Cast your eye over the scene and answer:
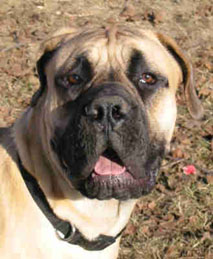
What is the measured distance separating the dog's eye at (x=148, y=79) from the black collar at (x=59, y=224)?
0.74m

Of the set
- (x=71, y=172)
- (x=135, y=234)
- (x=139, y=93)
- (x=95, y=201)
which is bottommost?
(x=135, y=234)

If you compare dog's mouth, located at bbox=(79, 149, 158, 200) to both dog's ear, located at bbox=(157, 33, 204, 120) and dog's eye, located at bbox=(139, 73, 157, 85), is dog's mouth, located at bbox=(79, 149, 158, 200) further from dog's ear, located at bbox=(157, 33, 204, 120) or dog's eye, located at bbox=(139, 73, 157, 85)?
dog's ear, located at bbox=(157, 33, 204, 120)

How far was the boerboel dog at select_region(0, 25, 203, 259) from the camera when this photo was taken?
2.37 metres

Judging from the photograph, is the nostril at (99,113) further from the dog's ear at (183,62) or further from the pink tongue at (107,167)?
the dog's ear at (183,62)

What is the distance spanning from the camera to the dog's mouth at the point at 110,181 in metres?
2.39

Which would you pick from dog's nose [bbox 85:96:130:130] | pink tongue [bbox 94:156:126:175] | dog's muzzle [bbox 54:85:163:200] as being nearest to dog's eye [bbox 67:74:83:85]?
dog's muzzle [bbox 54:85:163:200]

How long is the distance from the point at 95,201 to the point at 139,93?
1.97ft

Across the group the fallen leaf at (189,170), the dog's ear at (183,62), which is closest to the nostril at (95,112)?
the dog's ear at (183,62)

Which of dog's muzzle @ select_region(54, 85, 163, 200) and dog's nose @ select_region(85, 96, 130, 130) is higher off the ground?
dog's nose @ select_region(85, 96, 130, 130)

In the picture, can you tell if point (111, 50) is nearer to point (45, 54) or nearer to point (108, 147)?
point (45, 54)

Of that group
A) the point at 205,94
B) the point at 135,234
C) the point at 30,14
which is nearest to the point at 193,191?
the point at 135,234

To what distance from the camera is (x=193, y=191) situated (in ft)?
12.9

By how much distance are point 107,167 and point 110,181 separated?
8 cm

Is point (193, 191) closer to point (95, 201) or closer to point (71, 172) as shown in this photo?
point (95, 201)
